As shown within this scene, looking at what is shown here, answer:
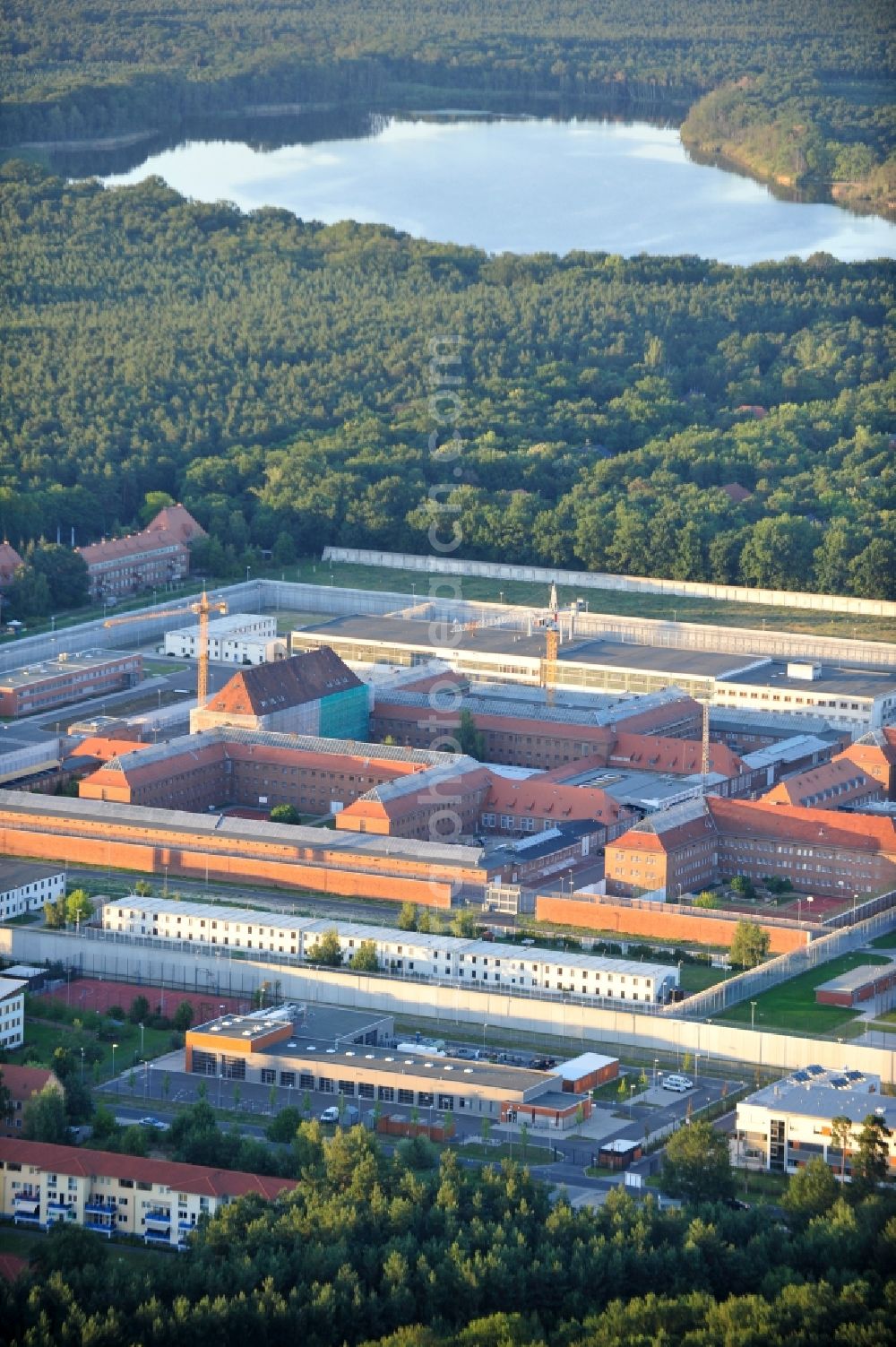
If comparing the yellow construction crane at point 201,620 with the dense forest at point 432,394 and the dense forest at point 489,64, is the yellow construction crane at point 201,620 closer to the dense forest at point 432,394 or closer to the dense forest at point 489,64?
the dense forest at point 432,394

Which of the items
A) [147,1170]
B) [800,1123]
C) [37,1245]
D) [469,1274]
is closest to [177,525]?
[800,1123]

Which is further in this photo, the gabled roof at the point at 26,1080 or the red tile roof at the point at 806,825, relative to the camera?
the red tile roof at the point at 806,825

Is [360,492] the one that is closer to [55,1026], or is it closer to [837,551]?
[837,551]

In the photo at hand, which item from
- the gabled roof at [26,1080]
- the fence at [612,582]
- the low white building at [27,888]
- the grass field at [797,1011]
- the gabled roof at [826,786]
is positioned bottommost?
the fence at [612,582]

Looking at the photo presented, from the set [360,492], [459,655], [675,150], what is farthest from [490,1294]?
[675,150]

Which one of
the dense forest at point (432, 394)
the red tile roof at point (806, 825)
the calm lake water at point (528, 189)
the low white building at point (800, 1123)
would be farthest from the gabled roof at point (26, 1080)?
the calm lake water at point (528, 189)

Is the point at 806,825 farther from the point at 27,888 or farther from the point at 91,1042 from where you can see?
the point at 91,1042

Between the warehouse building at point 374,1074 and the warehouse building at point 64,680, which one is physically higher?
the warehouse building at point 374,1074
